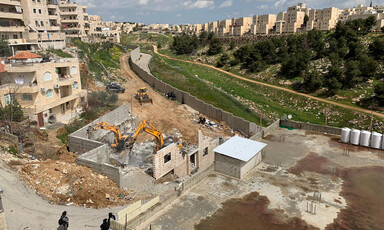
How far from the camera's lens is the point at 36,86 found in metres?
30.8

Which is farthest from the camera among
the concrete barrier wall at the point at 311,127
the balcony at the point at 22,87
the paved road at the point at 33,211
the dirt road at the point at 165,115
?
the dirt road at the point at 165,115

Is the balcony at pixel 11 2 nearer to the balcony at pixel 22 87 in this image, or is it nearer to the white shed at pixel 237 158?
the balcony at pixel 22 87

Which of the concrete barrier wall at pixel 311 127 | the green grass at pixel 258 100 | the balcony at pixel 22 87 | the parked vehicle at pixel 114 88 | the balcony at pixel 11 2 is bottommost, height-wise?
the green grass at pixel 258 100

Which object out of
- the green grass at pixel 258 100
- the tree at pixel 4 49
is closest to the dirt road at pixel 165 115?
the green grass at pixel 258 100

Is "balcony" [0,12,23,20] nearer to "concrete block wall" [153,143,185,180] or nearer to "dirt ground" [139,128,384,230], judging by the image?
"concrete block wall" [153,143,185,180]

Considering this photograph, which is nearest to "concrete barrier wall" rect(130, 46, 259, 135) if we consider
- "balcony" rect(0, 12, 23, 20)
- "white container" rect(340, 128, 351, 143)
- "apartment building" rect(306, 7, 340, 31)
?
"white container" rect(340, 128, 351, 143)

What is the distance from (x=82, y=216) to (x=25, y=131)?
13578 mm

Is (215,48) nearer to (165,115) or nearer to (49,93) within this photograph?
(165,115)

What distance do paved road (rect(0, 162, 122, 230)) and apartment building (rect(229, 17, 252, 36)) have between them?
376ft

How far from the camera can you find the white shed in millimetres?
17656

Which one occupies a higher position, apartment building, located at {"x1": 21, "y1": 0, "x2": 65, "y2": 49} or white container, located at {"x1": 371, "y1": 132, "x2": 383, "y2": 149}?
apartment building, located at {"x1": 21, "y1": 0, "x2": 65, "y2": 49}

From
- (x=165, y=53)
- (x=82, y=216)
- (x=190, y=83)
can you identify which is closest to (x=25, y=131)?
(x=82, y=216)

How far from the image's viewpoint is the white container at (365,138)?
22.3 meters

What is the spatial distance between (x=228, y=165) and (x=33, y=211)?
457 inches
